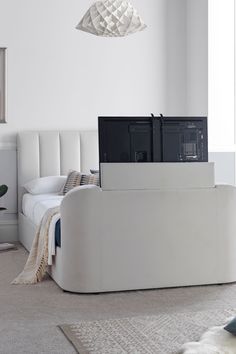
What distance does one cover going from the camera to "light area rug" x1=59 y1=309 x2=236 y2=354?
10.5 feet

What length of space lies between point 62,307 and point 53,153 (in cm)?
298

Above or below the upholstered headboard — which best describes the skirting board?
below

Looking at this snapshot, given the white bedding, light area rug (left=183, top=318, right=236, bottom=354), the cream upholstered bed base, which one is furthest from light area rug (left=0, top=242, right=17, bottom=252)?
light area rug (left=183, top=318, right=236, bottom=354)

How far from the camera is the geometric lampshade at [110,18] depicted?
491 centimetres

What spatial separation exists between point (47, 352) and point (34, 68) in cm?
427

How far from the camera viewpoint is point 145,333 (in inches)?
137

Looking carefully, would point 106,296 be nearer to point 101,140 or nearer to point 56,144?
point 101,140

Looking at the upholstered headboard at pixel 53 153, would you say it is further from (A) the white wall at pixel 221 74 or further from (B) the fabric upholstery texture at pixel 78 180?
(A) the white wall at pixel 221 74

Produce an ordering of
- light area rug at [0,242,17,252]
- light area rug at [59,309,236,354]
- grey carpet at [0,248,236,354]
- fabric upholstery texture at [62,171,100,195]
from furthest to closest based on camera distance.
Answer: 1. light area rug at [0,242,17,252]
2. fabric upholstery texture at [62,171,100,195]
3. grey carpet at [0,248,236,354]
4. light area rug at [59,309,236,354]

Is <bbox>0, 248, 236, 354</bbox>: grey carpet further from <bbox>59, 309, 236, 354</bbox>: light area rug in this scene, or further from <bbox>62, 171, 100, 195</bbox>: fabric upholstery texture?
<bbox>62, 171, 100, 195</bbox>: fabric upholstery texture

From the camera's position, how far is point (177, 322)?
369cm

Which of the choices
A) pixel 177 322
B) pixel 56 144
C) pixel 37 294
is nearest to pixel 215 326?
pixel 177 322

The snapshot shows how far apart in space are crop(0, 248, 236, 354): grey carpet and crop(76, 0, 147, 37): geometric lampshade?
1.92m

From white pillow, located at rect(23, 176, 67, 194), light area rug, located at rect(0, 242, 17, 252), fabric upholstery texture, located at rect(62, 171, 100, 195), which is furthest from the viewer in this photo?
white pillow, located at rect(23, 176, 67, 194)
